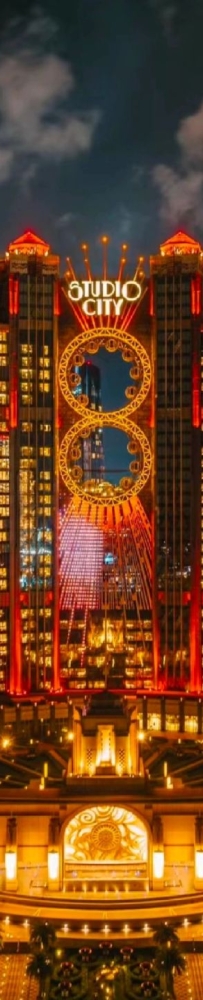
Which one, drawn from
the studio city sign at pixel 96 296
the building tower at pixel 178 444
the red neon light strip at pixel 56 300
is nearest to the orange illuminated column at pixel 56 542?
the red neon light strip at pixel 56 300

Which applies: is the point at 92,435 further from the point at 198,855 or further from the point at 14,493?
the point at 198,855

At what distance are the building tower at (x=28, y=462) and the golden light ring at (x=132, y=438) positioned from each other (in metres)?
1.20

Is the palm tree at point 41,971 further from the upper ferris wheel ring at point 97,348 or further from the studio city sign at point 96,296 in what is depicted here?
the studio city sign at point 96,296

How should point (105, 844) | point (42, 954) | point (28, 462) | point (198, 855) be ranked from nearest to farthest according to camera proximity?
point (42, 954) < point (198, 855) < point (105, 844) < point (28, 462)

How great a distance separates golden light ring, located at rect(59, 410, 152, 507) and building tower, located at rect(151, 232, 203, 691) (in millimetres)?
1296

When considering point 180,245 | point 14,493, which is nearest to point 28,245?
point 180,245

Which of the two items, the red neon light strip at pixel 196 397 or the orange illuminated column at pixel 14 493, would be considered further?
the red neon light strip at pixel 196 397

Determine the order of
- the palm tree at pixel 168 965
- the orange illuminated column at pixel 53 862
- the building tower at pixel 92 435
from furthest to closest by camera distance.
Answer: the building tower at pixel 92 435 < the orange illuminated column at pixel 53 862 < the palm tree at pixel 168 965

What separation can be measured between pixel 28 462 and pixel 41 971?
213ft

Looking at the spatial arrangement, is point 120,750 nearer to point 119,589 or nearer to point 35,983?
point 35,983

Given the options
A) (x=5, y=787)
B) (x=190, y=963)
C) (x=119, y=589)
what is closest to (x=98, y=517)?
(x=119, y=589)

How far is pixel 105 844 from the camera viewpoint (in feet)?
229

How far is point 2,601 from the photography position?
117 meters

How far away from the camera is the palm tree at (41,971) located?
5741 centimetres
